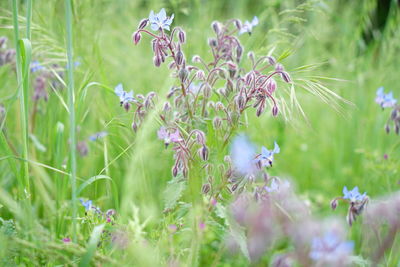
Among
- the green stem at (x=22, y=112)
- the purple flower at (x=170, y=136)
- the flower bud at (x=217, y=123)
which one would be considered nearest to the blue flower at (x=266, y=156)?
the flower bud at (x=217, y=123)

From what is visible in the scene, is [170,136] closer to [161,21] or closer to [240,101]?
[240,101]

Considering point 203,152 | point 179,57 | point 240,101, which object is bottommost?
point 203,152

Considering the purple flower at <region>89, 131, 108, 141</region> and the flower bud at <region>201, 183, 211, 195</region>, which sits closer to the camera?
the flower bud at <region>201, 183, 211, 195</region>

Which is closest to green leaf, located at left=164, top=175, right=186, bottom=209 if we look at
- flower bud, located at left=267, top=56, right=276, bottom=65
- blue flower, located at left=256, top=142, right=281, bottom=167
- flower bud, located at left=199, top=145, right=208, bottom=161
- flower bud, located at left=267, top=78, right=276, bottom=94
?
flower bud, located at left=199, top=145, right=208, bottom=161

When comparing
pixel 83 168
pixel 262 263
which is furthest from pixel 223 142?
pixel 83 168

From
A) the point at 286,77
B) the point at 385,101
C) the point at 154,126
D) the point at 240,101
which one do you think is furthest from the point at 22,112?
the point at 385,101

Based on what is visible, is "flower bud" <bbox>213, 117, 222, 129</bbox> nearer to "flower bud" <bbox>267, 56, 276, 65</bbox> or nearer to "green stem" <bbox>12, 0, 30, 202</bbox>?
"flower bud" <bbox>267, 56, 276, 65</bbox>

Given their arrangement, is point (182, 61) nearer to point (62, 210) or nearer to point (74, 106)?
point (74, 106)

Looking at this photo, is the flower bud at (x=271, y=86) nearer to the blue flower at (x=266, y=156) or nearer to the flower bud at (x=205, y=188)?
the blue flower at (x=266, y=156)
